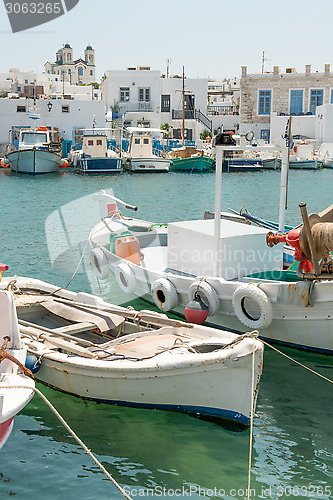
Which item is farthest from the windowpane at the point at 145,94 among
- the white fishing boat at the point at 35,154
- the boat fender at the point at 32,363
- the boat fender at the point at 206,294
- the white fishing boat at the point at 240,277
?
the boat fender at the point at 32,363

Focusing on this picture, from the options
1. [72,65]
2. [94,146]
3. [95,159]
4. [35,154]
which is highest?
[72,65]

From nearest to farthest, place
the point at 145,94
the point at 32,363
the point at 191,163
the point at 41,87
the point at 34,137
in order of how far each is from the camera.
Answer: the point at 32,363, the point at 34,137, the point at 191,163, the point at 145,94, the point at 41,87

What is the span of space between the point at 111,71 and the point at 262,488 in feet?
199

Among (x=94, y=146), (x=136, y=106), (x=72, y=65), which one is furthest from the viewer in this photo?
(x=72, y=65)

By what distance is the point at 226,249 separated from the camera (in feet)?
36.2

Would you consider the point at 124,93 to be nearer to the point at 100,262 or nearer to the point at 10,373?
the point at 100,262

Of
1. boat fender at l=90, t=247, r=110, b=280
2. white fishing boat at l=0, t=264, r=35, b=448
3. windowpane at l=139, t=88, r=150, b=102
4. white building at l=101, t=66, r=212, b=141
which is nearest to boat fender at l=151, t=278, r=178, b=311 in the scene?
boat fender at l=90, t=247, r=110, b=280

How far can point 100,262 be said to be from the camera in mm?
13438

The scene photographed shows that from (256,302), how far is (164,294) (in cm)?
189

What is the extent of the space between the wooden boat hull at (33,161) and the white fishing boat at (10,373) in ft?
121

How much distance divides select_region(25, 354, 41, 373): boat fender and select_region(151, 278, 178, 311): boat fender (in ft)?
10.9

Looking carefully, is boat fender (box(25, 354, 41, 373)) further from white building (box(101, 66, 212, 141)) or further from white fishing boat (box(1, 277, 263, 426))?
white building (box(101, 66, 212, 141))

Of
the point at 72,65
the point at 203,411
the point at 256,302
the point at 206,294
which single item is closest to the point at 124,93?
the point at 206,294

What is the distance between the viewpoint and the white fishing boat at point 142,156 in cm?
4606
